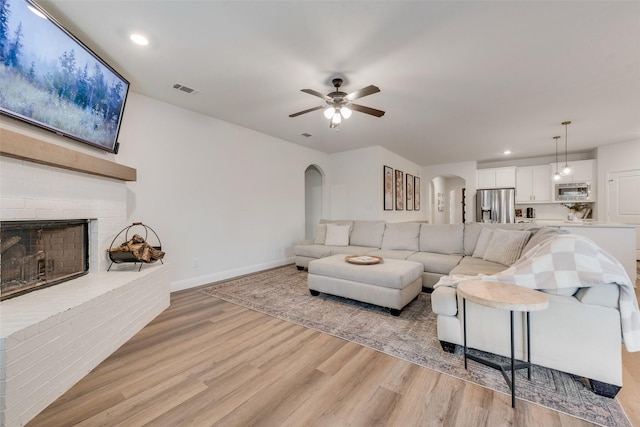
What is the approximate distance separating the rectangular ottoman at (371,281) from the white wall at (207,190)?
1.74 meters

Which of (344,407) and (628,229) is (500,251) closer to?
(628,229)

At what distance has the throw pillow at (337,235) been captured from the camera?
4.84 m

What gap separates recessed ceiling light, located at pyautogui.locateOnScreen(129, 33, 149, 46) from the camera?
2.14 metres

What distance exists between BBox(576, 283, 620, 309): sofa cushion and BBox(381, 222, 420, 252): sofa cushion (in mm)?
2626

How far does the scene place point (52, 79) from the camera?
1.94 m

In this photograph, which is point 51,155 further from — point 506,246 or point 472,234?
point 472,234

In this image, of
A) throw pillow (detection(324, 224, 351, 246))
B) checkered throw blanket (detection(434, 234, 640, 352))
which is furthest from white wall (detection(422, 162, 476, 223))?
checkered throw blanket (detection(434, 234, 640, 352))

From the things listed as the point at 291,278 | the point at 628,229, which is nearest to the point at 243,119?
the point at 291,278

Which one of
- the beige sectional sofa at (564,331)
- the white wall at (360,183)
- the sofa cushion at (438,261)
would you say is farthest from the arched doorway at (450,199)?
the beige sectional sofa at (564,331)

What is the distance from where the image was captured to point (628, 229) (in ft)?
11.8

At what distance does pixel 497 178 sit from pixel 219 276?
292 inches

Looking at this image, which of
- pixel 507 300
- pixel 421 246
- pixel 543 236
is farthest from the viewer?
pixel 421 246

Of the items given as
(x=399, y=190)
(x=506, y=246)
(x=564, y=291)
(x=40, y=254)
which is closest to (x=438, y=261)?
(x=506, y=246)

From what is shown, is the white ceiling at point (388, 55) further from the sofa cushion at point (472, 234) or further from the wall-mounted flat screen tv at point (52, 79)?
the sofa cushion at point (472, 234)
